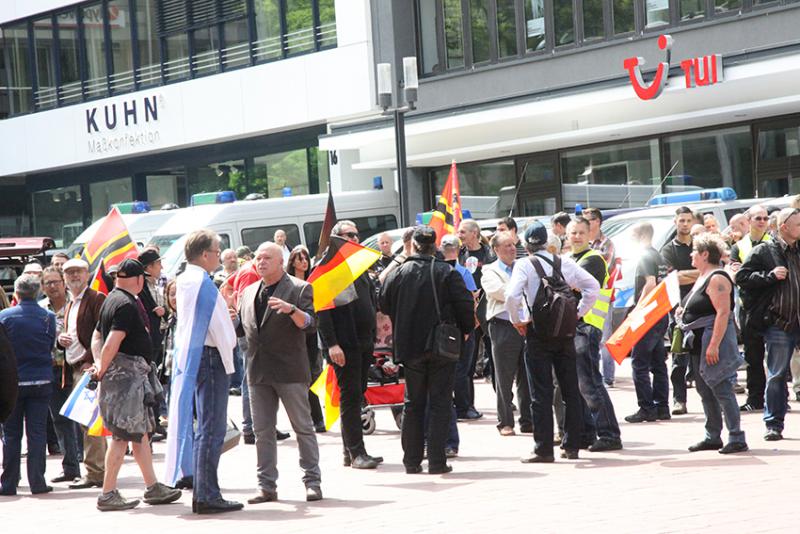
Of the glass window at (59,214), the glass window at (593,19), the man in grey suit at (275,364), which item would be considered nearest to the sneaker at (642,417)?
the man in grey suit at (275,364)

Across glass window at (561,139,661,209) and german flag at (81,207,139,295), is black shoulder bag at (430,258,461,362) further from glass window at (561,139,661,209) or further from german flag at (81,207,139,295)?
glass window at (561,139,661,209)

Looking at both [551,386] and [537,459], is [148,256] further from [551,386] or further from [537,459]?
[537,459]

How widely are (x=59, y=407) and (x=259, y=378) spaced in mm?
3034

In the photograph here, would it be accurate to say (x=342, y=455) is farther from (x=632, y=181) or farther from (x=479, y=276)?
(x=632, y=181)

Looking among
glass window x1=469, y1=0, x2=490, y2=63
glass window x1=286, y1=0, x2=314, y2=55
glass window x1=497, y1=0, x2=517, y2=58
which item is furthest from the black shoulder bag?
glass window x1=286, y1=0, x2=314, y2=55

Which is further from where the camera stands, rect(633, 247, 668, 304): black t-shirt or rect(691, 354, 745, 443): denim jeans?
rect(633, 247, 668, 304): black t-shirt

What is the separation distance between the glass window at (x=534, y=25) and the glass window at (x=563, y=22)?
0.34 m

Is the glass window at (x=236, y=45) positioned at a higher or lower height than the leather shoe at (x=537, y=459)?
higher

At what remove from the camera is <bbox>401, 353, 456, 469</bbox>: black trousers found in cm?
1038

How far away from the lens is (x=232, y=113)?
3362 cm

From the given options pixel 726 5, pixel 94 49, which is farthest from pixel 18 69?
pixel 726 5

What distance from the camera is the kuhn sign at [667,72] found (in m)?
23.5

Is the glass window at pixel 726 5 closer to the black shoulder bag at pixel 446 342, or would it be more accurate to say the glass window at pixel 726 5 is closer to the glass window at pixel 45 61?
the black shoulder bag at pixel 446 342

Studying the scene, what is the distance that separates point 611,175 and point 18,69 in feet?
67.9
